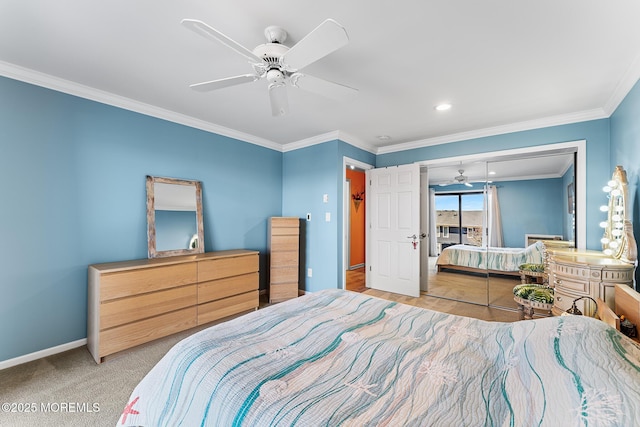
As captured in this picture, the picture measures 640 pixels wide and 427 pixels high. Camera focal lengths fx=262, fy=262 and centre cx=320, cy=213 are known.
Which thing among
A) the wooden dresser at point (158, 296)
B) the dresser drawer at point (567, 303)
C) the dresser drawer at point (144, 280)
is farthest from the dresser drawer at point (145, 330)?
the dresser drawer at point (567, 303)

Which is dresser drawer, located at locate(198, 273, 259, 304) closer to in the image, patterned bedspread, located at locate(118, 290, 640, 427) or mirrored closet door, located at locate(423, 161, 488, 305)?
patterned bedspread, located at locate(118, 290, 640, 427)

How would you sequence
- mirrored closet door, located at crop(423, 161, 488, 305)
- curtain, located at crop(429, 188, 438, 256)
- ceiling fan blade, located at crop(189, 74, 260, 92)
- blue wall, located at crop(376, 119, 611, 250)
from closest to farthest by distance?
1. ceiling fan blade, located at crop(189, 74, 260, 92)
2. blue wall, located at crop(376, 119, 611, 250)
3. mirrored closet door, located at crop(423, 161, 488, 305)
4. curtain, located at crop(429, 188, 438, 256)

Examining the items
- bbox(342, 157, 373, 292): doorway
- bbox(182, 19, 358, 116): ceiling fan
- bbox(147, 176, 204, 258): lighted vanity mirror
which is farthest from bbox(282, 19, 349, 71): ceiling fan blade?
bbox(342, 157, 373, 292): doorway

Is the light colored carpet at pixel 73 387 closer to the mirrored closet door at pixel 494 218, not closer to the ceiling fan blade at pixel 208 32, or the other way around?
the ceiling fan blade at pixel 208 32

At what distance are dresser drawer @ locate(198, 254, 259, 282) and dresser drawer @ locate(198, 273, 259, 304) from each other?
0.06m

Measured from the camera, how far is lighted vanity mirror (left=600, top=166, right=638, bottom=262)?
2.02m

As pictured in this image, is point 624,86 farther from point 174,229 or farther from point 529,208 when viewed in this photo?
point 174,229

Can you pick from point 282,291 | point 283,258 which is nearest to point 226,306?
point 282,291

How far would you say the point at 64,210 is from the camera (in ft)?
7.96

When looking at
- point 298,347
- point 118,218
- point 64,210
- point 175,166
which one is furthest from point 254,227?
point 298,347

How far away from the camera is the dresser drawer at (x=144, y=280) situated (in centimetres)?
227

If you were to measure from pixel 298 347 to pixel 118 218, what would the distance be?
255 cm

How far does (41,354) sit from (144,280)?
101 centimetres

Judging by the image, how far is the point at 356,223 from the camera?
6348mm
